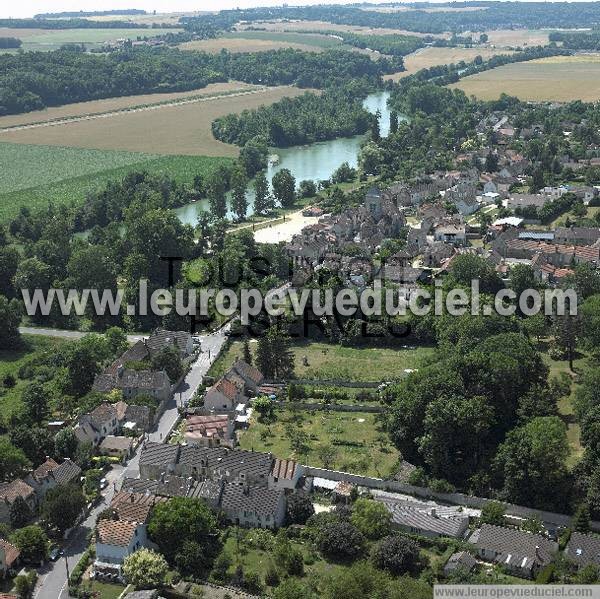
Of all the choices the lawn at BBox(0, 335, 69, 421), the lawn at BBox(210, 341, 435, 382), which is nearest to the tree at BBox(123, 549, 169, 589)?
the lawn at BBox(0, 335, 69, 421)

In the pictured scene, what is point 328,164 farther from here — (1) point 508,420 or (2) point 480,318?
(1) point 508,420

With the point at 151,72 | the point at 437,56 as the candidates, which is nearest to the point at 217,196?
the point at 151,72

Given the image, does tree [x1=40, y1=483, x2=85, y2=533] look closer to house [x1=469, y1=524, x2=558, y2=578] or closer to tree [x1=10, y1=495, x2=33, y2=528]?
tree [x1=10, y1=495, x2=33, y2=528]

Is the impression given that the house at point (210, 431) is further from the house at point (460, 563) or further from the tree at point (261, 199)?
the tree at point (261, 199)

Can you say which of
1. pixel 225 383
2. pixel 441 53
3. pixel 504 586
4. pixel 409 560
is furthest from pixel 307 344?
pixel 441 53

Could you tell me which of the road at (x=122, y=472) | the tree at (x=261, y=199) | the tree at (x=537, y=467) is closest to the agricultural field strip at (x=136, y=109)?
the tree at (x=261, y=199)

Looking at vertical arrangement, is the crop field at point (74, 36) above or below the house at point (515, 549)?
above

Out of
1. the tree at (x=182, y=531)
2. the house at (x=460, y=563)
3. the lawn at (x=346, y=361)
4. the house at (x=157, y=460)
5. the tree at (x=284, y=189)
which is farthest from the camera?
the tree at (x=284, y=189)
